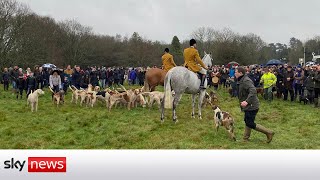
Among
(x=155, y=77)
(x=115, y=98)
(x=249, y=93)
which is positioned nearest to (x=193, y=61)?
(x=115, y=98)

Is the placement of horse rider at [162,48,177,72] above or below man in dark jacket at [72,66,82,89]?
above

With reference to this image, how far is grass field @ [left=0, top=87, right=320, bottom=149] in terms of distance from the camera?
9391 millimetres

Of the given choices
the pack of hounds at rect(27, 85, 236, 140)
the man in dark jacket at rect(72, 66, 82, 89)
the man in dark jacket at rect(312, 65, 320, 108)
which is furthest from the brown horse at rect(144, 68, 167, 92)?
the man in dark jacket at rect(72, 66, 82, 89)

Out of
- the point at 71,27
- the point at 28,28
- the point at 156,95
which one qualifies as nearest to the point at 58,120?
the point at 156,95

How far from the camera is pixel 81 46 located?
58.9m

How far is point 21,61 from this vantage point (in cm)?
3834

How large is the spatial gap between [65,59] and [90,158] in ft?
178

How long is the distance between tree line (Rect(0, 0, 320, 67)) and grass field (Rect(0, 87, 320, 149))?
2322 centimetres

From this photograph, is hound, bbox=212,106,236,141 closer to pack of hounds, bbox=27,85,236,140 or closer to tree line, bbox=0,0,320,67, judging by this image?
pack of hounds, bbox=27,85,236,140

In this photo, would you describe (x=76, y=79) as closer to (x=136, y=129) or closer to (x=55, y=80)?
(x=55, y=80)

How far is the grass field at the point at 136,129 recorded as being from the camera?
9.39 metres

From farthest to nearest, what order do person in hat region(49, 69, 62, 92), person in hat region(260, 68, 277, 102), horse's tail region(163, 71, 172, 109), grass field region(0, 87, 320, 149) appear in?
person in hat region(260, 68, 277, 102), person in hat region(49, 69, 62, 92), horse's tail region(163, 71, 172, 109), grass field region(0, 87, 320, 149)

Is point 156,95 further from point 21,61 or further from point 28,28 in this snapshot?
point 28,28

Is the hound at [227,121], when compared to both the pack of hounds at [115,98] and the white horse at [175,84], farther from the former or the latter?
the pack of hounds at [115,98]
